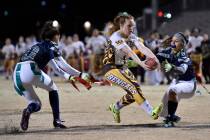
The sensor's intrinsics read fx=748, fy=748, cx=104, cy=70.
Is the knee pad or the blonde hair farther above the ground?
the blonde hair

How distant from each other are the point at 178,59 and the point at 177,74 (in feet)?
1.17

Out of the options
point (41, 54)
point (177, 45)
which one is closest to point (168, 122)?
point (177, 45)

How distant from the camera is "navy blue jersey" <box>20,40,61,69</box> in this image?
1232 cm

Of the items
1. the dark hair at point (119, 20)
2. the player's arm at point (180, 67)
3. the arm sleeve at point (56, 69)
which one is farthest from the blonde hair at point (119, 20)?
the arm sleeve at point (56, 69)

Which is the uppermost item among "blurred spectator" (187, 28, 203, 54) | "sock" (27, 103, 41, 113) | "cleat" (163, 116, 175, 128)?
"blurred spectator" (187, 28, 203, 54)

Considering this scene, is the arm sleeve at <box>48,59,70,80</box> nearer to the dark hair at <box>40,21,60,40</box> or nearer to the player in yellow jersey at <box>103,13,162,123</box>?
the dark hair at <box>40,21,60,40</box>

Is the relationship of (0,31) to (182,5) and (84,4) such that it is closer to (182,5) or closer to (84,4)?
(84,4)

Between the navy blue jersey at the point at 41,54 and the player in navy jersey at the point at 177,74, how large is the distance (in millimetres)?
1921

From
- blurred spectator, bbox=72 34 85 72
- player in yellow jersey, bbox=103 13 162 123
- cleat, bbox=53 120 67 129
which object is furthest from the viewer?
blurred spectator, bbox=72 34 85 72

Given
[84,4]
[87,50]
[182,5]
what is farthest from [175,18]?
[84,4]

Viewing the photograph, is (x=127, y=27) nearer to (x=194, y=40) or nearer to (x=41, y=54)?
(x=41, y=54)

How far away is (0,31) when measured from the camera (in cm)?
5416

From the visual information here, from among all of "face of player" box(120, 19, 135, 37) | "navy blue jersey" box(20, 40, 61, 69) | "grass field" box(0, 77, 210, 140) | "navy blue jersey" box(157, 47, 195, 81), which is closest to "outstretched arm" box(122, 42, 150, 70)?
"face of player" box(120, 19, 135, 37)

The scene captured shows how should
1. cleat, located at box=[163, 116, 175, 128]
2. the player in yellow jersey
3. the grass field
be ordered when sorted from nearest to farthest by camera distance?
the grass field → the player in yellow jersey → cleat, located at box=[163, 116, 175, 128]
